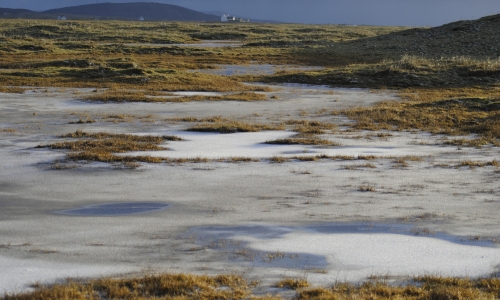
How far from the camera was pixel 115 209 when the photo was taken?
1202 cm

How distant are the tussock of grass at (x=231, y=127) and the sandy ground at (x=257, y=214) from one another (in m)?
0.86

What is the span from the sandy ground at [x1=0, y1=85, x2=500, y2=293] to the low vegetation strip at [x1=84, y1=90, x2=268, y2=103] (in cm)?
913

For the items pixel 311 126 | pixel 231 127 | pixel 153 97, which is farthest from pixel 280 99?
pixel 231 127

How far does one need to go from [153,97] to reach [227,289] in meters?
23.9

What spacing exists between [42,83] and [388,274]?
31752 millimetres

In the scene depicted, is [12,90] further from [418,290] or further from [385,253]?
[418,290]

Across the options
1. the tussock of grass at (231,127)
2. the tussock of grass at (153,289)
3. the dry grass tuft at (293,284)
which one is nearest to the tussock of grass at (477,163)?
the tussock of grass at (231,127)

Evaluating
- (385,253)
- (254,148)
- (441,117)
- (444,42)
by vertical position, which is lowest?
(385,253)

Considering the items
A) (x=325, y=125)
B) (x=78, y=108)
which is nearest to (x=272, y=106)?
(x=325, y=125)

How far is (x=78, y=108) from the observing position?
26.9 meters

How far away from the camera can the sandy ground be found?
29.4 feet

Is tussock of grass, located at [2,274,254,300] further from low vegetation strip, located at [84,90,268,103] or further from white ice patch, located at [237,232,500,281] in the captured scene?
low vegetation strip, located at [84,90,268,103]

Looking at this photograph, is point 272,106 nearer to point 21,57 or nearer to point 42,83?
point 42,83

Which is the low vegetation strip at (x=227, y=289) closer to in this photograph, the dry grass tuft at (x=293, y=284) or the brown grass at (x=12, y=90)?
the dry grass tuft at (x=293, y=284)
